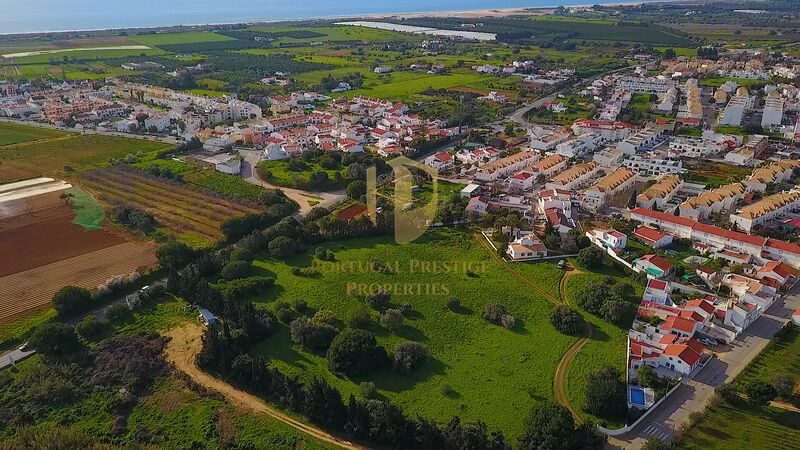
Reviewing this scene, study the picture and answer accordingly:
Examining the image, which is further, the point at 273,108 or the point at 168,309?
the point at 273,108

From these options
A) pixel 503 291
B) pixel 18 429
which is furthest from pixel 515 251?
pixel 18 429

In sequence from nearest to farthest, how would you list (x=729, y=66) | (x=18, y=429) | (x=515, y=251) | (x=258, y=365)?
(x=18, y=429)
(x=258, y=365)
(x=515, y=251)
(x=729, y=66)

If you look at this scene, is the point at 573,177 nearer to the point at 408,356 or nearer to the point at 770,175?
the point at 770,175

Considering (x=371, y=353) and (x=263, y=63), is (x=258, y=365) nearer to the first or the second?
(x=371, y=353)

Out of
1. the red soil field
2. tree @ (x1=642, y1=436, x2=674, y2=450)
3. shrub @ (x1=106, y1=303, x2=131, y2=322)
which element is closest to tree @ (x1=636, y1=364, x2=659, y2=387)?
tree @ (x1=642, y1=436, x2=674, y2=450)

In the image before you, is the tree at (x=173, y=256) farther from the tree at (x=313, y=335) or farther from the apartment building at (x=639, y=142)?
the apartment building at (x=639, y=142)

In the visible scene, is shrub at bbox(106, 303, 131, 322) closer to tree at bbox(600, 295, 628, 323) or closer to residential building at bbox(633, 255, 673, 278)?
tree at bbox(600, 295, 628, 323)

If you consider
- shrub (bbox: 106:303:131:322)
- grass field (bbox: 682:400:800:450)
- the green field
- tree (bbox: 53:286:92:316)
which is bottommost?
grass field (bbox: 682:400:800:450)

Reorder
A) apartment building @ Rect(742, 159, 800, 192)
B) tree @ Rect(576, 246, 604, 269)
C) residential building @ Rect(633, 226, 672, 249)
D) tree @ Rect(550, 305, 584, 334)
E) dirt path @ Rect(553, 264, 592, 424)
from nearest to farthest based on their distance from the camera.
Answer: dirt path @ Rect(553, 264, 592, 424), tree @ Rect(550, 305, 584, 334), tree @ Rect(576, 246, 604, 269), residential building @ Rect(633, 226, 672, 249), apartment building @ Rect(742, 159, 800, 192)

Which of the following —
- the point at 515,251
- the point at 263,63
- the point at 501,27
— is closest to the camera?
the point at 515,251
